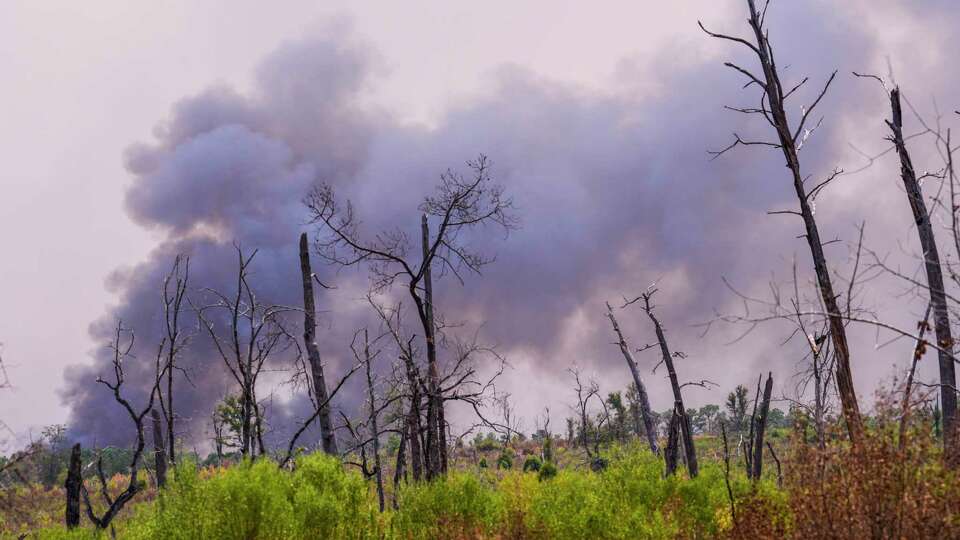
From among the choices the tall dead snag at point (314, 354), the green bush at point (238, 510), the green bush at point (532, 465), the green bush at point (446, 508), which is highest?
the tall dead snag at point (314, 354)

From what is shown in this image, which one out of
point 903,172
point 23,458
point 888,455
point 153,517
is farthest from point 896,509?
point 23,458

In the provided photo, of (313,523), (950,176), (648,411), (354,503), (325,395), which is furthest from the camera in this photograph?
(648,411)

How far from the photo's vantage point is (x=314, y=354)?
46.5 ft

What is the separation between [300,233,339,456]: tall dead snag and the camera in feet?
44.9

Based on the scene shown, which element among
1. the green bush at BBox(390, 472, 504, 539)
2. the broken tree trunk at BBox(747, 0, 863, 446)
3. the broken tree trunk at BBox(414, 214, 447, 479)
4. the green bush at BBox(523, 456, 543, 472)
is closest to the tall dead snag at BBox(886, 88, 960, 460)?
the broken tree trunk at BBox(747, 0, 863, 446)

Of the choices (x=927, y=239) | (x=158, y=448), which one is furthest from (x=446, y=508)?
(x=158, y=448)

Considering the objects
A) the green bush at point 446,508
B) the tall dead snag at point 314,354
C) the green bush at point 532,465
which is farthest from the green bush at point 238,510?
the green bush at point 532,465

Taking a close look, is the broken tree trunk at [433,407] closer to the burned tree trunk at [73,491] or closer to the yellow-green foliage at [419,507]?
the yellow-green foliage at [419,507]

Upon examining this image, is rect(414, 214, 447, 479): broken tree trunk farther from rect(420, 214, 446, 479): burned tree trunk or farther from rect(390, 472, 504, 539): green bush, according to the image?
rect(390, 472, 504, 539): green bush

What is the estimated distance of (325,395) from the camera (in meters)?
13.9

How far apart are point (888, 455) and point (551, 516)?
17.1ft

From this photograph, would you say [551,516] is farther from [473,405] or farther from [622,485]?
[473,405]

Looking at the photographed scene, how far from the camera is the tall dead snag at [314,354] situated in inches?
539

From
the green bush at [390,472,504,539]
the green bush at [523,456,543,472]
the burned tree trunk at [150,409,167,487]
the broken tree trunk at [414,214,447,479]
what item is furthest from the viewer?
the green bush at [523,456,543,472]
